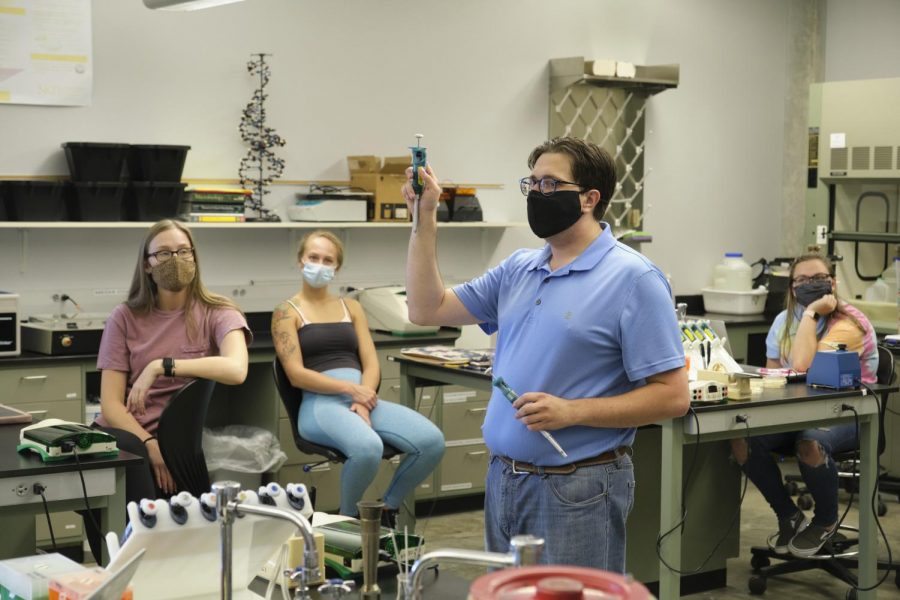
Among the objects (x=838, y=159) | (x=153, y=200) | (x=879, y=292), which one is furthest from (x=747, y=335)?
(x=153, y=200)

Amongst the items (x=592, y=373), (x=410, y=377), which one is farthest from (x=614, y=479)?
(x=410, y=377)

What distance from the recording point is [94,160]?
16.2ft

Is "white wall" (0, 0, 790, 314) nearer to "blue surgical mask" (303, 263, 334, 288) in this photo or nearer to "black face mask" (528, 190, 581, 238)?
"blue surgical mask" (303, 263, 334, 288)

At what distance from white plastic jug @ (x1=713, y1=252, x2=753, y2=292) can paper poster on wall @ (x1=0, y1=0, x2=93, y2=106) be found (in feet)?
12.7

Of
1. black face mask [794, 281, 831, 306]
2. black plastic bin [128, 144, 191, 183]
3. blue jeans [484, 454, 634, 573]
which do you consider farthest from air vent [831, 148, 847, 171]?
blue jeans [484, 454, 634, 573]

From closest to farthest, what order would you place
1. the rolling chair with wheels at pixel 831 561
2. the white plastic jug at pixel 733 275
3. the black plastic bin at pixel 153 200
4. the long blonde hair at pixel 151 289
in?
the long blonde hair at pixel 151 289 → the rolling chair with wheels at pixel 831 561 → the black plastic bin at pixel 153 200 → the white plastic jug at pixel 733 275

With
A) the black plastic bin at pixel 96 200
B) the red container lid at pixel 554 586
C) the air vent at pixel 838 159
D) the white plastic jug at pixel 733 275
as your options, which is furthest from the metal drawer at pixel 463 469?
the red container lid at pixel 554 586

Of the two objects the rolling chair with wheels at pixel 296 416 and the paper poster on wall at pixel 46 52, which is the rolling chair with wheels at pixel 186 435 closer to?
the rolling chair with wheels at pixel 296 416

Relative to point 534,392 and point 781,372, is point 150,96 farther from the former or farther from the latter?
point 534,392

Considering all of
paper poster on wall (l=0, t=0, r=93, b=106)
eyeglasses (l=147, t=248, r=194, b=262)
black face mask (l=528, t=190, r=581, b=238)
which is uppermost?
paper poster on wall (l=0, t=0, r=93, b=106)

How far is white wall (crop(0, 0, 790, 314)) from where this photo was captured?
521cm

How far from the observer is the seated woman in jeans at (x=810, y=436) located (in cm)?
444

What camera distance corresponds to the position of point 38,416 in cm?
457

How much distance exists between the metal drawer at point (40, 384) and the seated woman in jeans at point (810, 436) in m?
2.58
